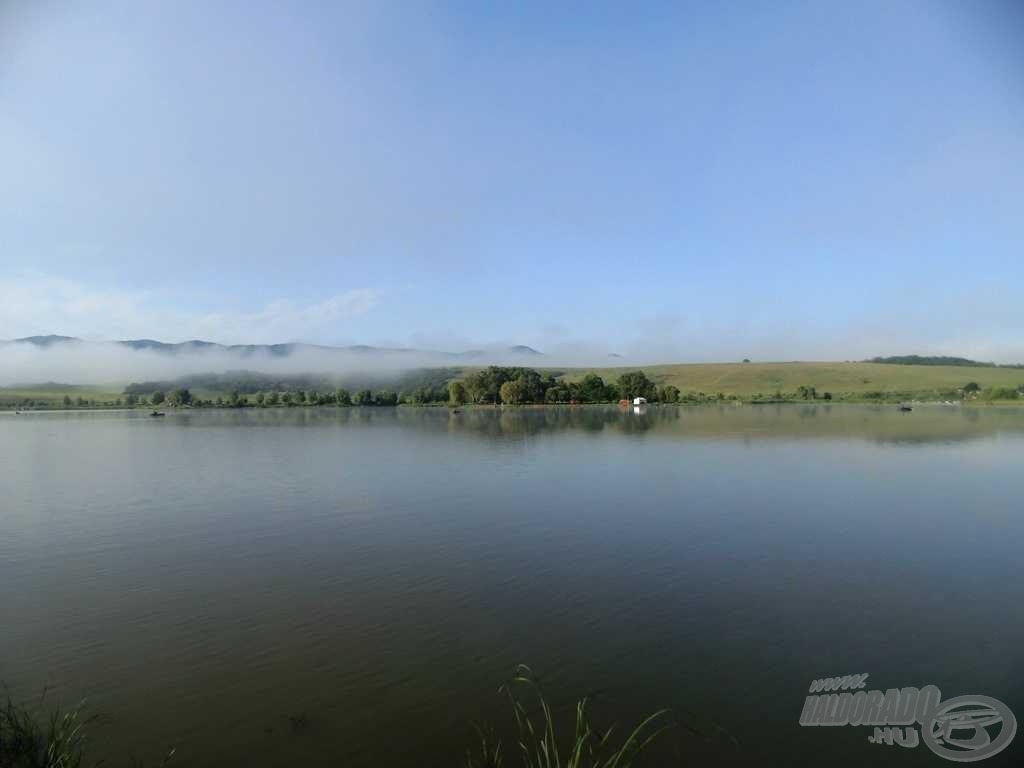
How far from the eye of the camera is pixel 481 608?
36.9 ft

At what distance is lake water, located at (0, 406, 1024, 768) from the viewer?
766cm

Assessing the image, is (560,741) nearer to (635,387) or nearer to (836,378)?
(635,387)

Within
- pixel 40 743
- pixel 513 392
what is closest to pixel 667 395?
pixel 513 392

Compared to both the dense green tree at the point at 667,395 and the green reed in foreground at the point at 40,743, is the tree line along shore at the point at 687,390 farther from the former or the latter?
the green reed in foreground at the point at 40,743

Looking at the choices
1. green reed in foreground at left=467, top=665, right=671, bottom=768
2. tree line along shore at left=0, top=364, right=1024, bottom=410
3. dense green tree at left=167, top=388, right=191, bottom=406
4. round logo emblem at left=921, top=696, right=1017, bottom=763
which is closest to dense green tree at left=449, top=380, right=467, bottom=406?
tree line along shore at left=0, top=364, right=1024, bottom=410

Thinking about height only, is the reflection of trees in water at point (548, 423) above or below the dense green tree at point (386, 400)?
below

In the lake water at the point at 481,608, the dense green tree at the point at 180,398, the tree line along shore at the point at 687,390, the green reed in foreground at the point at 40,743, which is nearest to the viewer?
the green reed in foreground at the point at 40,743

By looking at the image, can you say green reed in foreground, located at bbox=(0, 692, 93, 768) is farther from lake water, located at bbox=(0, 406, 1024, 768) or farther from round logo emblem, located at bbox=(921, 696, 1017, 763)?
round logo emblem, located at bbox=(921, 696, 1017, 763)

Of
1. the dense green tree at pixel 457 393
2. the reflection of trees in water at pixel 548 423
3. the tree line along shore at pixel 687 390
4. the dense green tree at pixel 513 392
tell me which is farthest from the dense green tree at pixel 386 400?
the reflection of trees in water at pixel 548 423

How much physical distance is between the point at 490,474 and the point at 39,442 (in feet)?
144

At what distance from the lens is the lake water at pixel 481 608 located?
7.66 metres

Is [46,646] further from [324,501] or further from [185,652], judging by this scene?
[324,501]

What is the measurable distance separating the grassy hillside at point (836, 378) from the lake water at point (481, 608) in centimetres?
13787

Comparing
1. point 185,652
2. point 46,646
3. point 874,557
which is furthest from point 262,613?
point 874,557
